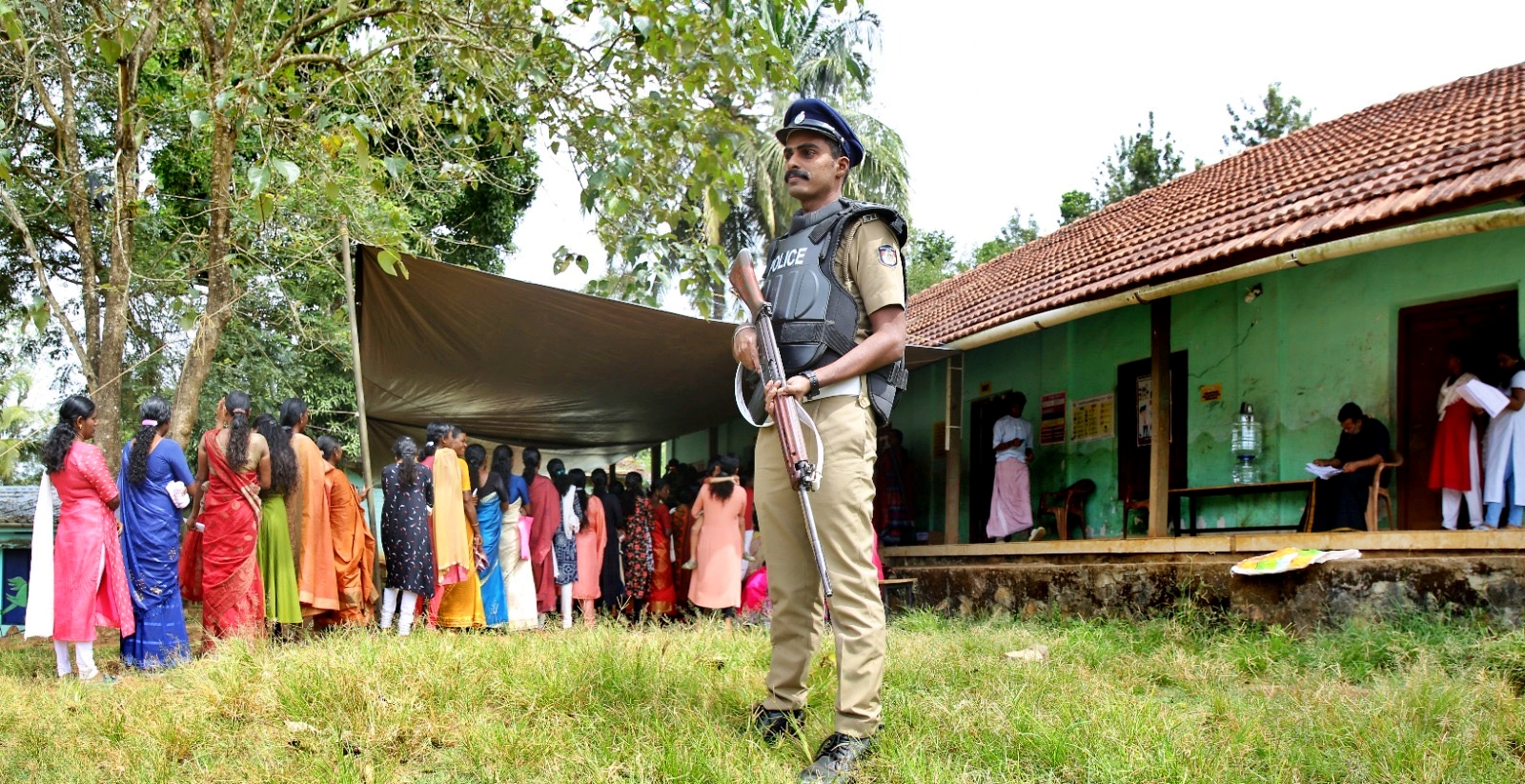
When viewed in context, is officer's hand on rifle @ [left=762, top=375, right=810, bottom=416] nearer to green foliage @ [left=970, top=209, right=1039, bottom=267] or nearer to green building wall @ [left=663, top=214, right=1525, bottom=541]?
green building wall @ [left=663, top=214, right=1525, bottom=541]

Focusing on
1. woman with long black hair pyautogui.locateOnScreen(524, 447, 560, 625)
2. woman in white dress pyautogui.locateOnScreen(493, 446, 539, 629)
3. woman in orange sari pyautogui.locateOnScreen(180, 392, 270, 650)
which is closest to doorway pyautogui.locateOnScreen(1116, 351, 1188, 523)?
woman with long black hair pyautogui.locateOnScreen(524, 447, 560, 625)

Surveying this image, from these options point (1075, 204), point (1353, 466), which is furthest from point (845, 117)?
point (1353, 466)

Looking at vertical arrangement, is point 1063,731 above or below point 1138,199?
below

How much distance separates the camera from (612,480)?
10.8 metres

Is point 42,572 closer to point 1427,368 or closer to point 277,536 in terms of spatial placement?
point 277,536

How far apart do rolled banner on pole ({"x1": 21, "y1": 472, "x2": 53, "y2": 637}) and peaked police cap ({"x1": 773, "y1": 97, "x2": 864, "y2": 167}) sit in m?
4.44

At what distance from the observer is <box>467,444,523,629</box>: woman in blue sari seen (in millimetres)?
8031

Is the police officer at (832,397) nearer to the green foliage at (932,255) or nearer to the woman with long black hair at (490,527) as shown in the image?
the woman with long black hair at (490,527)

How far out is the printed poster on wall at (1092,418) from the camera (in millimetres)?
9664

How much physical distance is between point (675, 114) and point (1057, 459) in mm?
5140

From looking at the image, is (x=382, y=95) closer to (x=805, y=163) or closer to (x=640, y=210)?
(x=640, y=210)

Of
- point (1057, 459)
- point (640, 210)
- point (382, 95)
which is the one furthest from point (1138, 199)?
point (382, 95)

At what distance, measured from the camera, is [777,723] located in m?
3.35

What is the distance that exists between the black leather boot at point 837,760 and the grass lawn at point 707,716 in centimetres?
8
